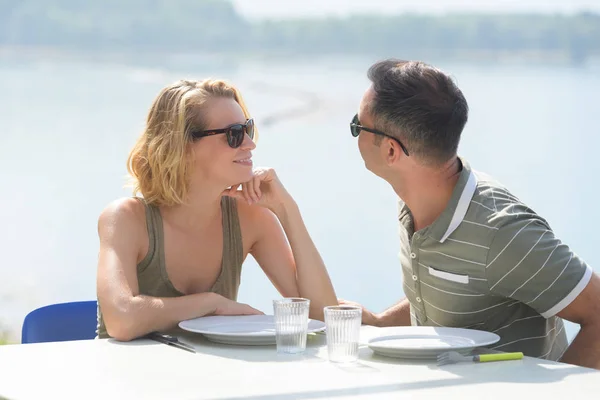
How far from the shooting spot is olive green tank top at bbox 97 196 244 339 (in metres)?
2.34

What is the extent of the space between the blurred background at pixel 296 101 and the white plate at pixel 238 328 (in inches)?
282

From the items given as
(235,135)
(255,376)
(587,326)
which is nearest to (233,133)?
(235,135)

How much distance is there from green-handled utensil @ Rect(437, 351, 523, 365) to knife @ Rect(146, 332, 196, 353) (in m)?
0.50

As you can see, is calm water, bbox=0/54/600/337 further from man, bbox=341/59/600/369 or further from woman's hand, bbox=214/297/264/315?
woman's hand, bbox=214/297/264/315

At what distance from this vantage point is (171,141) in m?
2.40

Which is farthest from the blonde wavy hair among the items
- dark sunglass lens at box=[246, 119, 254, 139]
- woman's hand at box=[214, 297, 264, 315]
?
woman's hand at box=[214, 297, 264, 315]

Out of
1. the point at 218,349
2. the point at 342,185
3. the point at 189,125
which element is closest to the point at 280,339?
the point at 218,349

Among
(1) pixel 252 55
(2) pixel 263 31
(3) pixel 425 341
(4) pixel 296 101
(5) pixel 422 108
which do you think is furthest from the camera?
(4) pixel 296 101

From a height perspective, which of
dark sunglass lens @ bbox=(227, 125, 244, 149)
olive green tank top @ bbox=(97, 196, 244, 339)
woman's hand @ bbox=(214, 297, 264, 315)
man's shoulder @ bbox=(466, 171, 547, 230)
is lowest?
woman's hand @ bbox=(214, 297, 264, 315)

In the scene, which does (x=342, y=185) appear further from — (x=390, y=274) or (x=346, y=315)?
(x=346, y=315)

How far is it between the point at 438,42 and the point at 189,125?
724 cm

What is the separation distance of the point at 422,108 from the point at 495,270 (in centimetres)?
40

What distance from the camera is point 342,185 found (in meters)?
11.7

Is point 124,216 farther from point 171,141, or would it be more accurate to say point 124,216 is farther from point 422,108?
point 422,108
